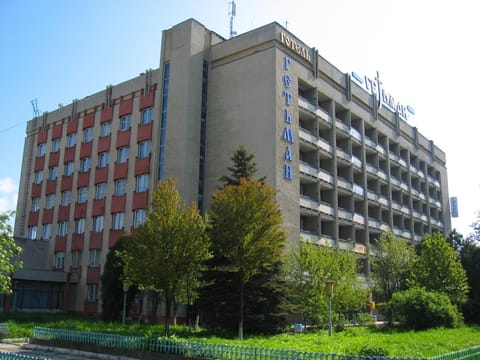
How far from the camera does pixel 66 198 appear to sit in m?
54.1

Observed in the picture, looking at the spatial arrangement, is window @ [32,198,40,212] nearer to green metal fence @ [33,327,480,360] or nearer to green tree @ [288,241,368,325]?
green tree @ [288,241,368,325]

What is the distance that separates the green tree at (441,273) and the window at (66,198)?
35.8m

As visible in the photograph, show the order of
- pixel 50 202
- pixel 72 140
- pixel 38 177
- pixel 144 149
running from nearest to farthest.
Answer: pixel 144 149 → pixel 72 140 → pixel 50 202 → pixel 38 177

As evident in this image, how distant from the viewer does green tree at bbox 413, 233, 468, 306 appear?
36531mm

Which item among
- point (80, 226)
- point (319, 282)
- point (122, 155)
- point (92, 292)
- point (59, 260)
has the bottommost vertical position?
point (92, 292)

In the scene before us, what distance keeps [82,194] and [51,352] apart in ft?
104

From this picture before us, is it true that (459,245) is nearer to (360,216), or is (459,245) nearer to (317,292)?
(360,216)

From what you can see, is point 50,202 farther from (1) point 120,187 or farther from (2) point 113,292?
(2) point 113,292

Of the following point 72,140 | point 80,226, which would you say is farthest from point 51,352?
point 72,140

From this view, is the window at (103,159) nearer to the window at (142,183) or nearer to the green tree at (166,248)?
the window at (142,183)

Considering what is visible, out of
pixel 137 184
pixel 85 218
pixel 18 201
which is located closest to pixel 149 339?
pixel 137 184

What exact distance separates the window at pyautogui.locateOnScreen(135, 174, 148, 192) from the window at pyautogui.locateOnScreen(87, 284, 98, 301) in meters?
10.1

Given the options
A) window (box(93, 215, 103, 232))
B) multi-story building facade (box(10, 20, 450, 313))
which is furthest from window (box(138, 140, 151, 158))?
window (box(93, 215, 103, 232))

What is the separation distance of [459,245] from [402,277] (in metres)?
11.1
